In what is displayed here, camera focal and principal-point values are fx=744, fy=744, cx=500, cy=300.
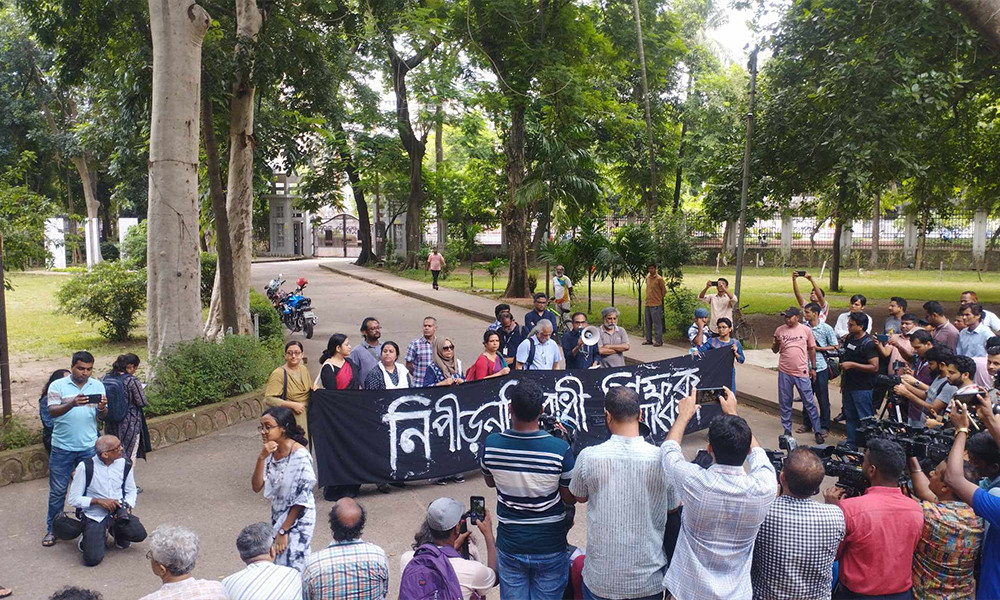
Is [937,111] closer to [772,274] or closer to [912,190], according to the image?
[912,190]

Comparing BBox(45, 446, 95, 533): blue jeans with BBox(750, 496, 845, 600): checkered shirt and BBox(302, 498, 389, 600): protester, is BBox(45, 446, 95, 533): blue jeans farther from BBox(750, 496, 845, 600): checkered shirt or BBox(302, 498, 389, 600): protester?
BBox(750, 496, 845, 600): checkered shirt

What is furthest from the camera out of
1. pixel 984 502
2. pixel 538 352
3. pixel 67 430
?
pixel 538 352

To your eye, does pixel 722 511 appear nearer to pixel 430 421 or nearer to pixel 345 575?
pixel 345 575

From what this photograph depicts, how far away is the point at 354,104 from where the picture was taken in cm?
3488

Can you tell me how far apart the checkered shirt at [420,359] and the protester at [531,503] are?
4308 mm

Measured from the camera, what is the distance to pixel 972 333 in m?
8.47

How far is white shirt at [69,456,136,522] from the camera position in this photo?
233 inches

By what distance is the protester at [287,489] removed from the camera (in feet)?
15.2

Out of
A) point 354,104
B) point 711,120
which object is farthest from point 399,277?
point 711,120

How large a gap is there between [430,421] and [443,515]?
3.99 m

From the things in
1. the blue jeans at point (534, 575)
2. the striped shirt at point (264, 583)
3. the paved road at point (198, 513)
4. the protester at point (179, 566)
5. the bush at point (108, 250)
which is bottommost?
the paved road at point (198, 513)

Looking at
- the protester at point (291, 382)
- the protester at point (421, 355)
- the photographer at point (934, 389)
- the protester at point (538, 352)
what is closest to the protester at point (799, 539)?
the photographer at point (934, 389)

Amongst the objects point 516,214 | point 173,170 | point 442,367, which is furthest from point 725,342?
point 516,214

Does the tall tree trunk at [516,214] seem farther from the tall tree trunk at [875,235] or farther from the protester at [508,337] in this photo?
the tall tree trunk at [875,235]
